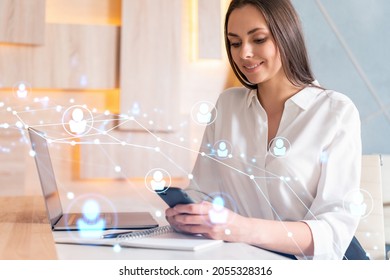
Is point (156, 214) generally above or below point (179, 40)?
below

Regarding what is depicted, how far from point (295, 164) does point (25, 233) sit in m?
0.46

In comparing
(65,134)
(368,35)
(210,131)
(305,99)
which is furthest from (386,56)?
(65,134)

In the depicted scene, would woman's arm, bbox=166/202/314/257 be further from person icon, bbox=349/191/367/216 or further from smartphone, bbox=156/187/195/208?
person icon, bbox=349/191/367/216

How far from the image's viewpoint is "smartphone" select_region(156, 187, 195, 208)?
2.22 ft

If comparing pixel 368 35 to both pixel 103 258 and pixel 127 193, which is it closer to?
pixel 127 193

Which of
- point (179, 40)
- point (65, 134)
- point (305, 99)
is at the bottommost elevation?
point (65, 134)

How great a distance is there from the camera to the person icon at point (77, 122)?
1.09 m

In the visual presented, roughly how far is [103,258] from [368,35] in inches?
28.8

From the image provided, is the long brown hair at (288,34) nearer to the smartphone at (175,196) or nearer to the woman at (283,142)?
the woman at (283,142)

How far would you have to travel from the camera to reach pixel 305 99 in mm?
939

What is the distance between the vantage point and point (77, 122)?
111 centimetres

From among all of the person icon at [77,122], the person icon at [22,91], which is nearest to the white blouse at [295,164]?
the person icon at [77,122]

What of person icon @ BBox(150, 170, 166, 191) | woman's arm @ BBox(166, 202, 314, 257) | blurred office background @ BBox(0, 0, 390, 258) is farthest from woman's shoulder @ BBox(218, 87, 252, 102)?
woman's arm @ BBox(166, 202, 314, 257)

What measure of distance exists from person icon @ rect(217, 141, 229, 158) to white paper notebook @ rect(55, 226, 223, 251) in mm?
301
